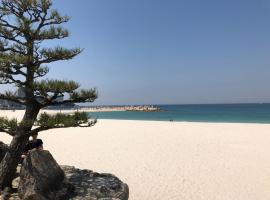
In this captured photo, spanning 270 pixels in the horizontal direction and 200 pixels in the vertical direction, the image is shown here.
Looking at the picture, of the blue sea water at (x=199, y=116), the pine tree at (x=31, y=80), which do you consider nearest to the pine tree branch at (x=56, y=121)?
the pine tree at (x=31, y=80)

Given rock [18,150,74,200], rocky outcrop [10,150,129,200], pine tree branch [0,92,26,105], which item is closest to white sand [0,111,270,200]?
rocky outcrop [10,150,129,200]

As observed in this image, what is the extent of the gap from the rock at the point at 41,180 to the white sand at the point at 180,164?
264 centimetres

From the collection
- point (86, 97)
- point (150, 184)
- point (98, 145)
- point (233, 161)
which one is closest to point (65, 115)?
point (86, 97)

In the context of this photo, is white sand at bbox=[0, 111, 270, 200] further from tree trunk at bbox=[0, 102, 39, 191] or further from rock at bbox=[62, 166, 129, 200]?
tree trunk at bbox=[0, 102, 39, 191]

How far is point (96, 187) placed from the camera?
8016 millimetres

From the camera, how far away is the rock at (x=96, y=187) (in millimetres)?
7660

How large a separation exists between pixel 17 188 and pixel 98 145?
467 inches

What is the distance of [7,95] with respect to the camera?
25.3 ft

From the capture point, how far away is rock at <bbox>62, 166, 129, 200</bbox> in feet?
25.1

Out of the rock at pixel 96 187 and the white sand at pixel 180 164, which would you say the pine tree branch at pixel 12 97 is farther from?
the white sand at pixel 180 164

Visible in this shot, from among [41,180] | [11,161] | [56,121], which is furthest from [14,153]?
[56,121]

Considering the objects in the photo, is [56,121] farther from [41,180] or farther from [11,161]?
[11,161]

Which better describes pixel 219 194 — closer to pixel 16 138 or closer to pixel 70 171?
pixel 70 171

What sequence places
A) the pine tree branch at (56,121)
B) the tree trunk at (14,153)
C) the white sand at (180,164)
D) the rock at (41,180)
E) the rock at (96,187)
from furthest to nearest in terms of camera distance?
the white sand at (180,164)
the tree trunk at (14,153)
the rock at (96,187)
the pine tree branch at (56,121)
the rock at (41,180)
